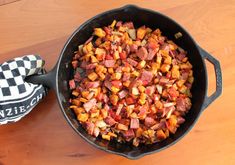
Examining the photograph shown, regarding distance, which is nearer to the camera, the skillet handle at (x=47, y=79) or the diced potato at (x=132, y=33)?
the skillet handle at (x=47, y=79)

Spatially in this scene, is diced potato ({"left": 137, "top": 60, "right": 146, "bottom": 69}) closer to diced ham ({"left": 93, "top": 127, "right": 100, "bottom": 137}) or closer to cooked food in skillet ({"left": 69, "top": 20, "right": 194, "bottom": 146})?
cooked food in skillet ({"left": 69, "top": 20, "right": 194, "bottom": 146})

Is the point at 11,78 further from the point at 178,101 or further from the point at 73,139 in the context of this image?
the point at 178,101

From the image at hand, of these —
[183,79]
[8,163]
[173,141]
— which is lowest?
[8,163]

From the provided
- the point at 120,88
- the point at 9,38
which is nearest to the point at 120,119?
the point at 120,88

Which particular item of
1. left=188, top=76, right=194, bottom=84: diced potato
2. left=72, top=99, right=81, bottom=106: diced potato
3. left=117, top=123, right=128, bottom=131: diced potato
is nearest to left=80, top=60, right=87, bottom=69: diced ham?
left=72, top=99, right=81, bottom=106: diced potato

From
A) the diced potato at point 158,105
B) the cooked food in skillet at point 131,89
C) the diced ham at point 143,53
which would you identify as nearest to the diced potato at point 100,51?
the cooked food in skillet at point 131,89

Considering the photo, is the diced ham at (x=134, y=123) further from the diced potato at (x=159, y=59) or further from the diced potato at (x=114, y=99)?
the diced potato at (x=159, y=59)
